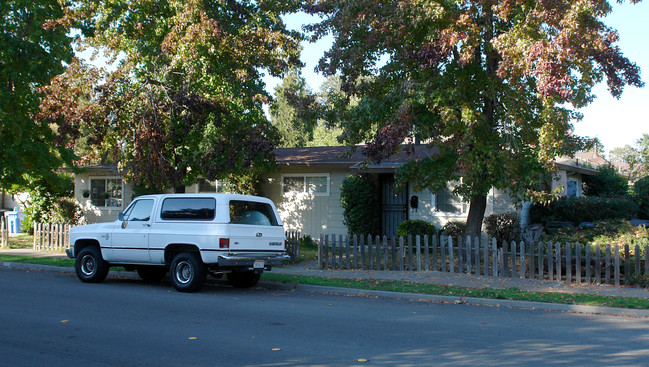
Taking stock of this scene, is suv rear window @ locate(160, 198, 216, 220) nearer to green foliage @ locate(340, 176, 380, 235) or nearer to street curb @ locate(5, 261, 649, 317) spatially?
street curb @ locate(5, 261, 649, 317)

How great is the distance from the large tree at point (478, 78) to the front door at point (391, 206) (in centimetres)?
611

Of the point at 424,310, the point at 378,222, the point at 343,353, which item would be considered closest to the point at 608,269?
the point at 424,310

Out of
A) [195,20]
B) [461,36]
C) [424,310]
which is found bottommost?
[424,310]

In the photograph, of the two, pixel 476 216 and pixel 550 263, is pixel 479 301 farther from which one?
pixel 476 216

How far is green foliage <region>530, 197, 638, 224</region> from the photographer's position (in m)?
20.0

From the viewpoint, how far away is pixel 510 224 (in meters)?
18.6

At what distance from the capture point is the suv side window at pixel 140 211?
12.5 meters

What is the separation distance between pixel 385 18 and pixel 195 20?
652 centimetres

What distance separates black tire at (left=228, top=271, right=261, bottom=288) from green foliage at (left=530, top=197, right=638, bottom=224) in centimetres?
1136

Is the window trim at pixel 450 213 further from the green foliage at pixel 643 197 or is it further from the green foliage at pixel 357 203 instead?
the green foliage at pixel 643 197

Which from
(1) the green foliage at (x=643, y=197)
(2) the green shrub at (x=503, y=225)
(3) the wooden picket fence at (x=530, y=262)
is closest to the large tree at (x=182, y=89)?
(3) the wooden picket fence at (x=530, y=262)

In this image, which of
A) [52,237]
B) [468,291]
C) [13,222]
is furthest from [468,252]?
[13,222]

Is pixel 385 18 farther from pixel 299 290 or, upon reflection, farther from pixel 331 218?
pixel 331 218

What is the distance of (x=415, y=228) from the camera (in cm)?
1925
